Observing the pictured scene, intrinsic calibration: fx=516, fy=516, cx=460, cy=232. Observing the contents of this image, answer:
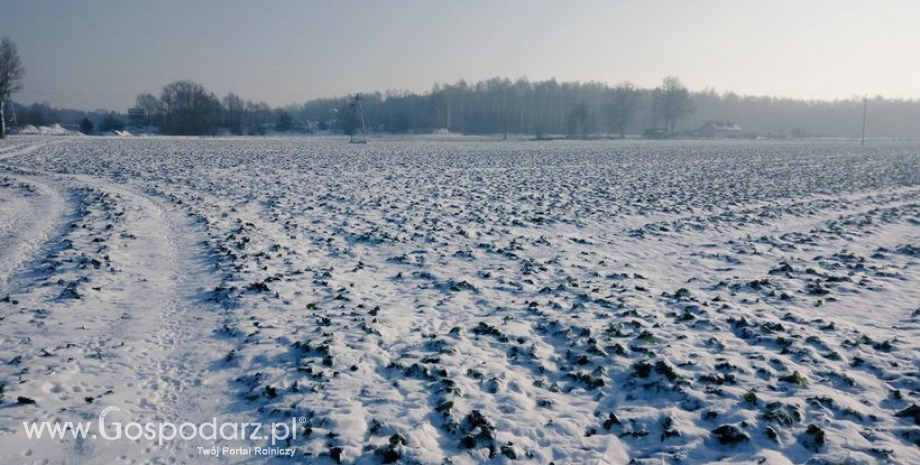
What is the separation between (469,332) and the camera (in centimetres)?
813

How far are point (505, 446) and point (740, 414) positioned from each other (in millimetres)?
2705

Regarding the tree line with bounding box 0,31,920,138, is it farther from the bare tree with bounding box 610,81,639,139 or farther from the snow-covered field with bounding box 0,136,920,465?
the snow-covered field with bounding box 0,136,920,465

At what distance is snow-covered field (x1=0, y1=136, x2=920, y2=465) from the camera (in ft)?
17.8

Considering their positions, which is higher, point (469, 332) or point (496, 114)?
point (496, 114)

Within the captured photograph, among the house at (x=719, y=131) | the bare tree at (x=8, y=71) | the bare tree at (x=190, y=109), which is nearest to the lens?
the bare tree at (x=8, y=71)

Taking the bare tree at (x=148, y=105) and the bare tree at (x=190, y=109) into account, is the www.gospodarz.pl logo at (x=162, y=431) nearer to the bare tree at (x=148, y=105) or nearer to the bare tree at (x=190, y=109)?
the bare tree at (x=190, y=109)

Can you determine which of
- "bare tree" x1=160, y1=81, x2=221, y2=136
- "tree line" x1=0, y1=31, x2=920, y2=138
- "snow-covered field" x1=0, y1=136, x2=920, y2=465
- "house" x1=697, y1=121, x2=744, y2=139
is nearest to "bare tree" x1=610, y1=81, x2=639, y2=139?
"tree line" x1=0, y1=31, x2=920, y2=138

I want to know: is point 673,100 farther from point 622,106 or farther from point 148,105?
point 148,105

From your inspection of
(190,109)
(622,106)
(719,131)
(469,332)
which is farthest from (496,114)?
(469,332)

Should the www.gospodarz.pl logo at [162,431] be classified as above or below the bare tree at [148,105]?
below

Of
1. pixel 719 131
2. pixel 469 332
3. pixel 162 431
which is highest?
pixel 719 131

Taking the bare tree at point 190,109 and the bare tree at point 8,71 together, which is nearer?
the bare tree at point 8,71

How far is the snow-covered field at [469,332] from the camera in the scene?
5.44 meters

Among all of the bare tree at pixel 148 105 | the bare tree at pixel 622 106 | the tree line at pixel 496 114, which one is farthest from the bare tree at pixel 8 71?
the bare tree at pixel 622 106
